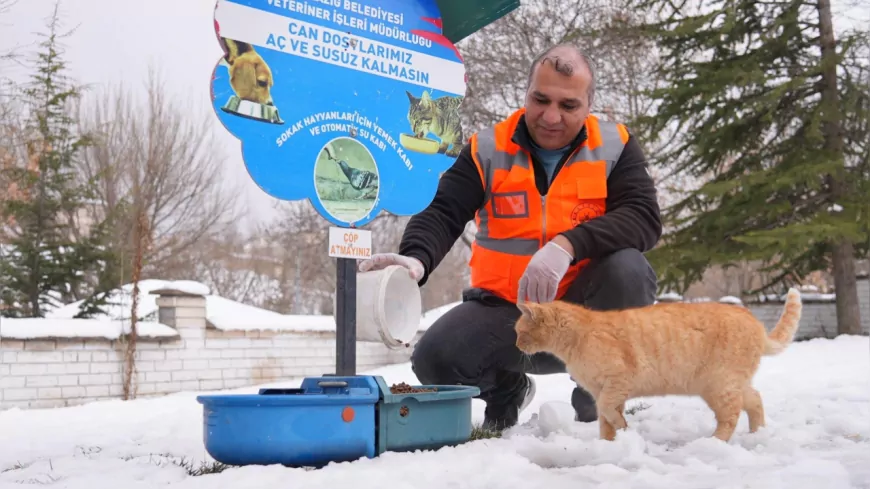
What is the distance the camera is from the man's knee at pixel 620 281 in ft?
8.39

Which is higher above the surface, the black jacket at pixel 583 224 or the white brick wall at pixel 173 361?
the black jacket at pixel 583 224

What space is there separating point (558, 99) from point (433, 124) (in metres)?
0.51

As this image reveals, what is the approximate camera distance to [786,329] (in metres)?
2.40

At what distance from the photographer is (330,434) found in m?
1.88

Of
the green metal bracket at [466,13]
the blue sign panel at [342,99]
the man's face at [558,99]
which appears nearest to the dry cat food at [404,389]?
the blue sign panel at [342,99]

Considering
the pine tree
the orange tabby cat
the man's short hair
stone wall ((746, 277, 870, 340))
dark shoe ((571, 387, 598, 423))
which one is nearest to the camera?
the orange tabby cat

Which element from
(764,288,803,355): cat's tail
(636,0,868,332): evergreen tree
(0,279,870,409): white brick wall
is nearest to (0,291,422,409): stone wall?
(0,279,870,409): white brick wall

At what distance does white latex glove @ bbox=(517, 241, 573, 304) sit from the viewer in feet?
7.61

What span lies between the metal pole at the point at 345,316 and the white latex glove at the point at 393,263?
0.07 meters

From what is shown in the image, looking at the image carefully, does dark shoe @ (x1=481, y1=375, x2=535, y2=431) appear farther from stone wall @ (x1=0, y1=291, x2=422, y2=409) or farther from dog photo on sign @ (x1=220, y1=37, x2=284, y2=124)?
stone wall @ (x1=0, y1=291, x2=422, y2=409)

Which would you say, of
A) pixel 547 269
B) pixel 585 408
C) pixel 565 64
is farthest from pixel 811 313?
pixel 547 269

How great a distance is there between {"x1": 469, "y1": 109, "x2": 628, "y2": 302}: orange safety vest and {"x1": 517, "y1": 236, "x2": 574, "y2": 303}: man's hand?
30 centimetres

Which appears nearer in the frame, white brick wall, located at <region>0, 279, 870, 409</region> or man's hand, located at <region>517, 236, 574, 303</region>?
man's hand, located at <region>517, 236, 574, 303</region>

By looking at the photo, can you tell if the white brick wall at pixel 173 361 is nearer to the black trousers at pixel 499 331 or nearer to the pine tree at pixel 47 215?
the pine tree at pixel 47 215
